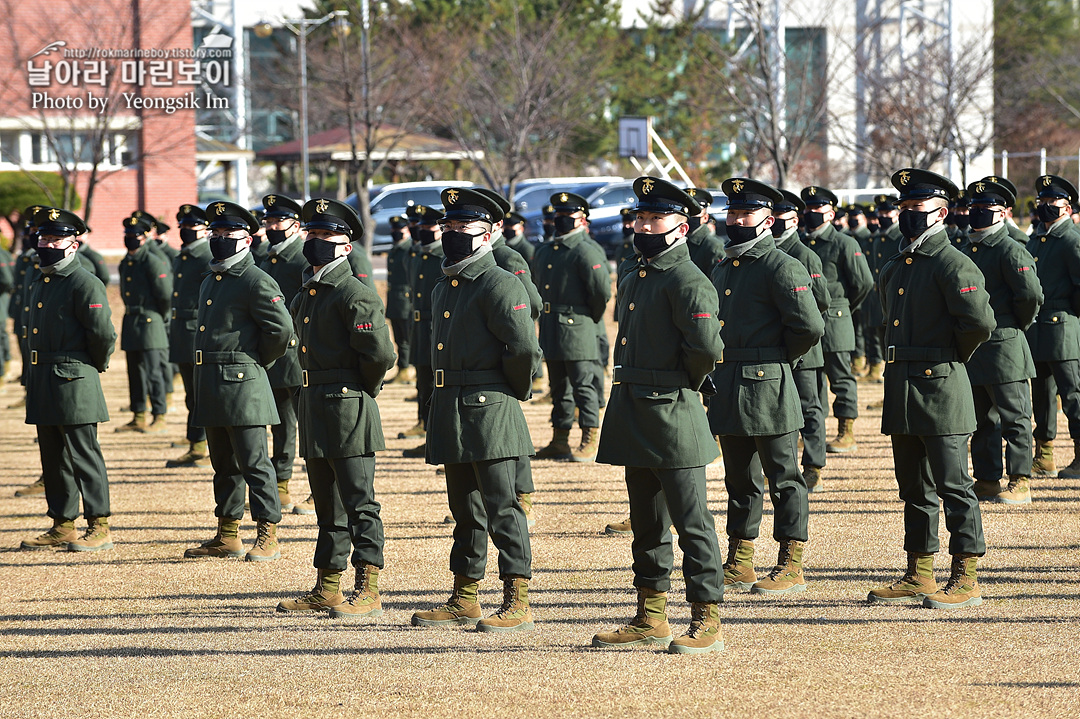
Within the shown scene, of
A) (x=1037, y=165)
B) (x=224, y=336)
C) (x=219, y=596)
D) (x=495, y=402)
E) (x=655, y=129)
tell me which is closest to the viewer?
(x=495, y=402)

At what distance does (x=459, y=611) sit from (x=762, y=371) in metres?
2.08

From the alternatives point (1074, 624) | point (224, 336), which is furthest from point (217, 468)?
point (1074, 624)

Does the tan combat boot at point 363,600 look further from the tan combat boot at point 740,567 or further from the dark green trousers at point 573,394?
the dark green trousers at point 573,394

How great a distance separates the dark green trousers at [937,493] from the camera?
6.99 meters

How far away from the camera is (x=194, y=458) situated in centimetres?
1203

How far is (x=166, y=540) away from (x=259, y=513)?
106cm

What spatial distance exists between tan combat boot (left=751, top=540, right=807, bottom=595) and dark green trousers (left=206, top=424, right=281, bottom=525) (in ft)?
10.2

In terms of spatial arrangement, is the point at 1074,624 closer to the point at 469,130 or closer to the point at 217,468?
the point at 217,468

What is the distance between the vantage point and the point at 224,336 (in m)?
8.11

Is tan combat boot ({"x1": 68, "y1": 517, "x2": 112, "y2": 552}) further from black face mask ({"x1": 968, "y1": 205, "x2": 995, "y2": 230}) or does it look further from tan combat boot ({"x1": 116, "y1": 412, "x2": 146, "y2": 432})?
black face mask ({"x1": 968, "y1": 205, "x2": 995, "y2": 230})

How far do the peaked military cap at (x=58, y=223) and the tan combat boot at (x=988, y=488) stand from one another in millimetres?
6443

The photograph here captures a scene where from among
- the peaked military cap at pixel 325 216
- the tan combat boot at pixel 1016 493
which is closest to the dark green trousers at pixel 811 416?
the tan combat boot at pixel 1016 493

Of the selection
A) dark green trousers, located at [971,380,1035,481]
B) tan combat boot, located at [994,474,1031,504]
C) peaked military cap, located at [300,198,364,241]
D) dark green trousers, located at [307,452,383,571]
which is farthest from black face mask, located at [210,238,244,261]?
tan combat boot, located at [994,474,1031,504]

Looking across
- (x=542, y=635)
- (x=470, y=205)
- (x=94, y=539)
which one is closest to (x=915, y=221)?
(x=470, y=205)
